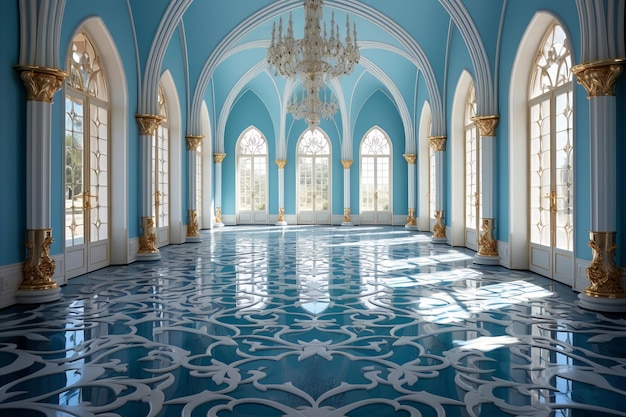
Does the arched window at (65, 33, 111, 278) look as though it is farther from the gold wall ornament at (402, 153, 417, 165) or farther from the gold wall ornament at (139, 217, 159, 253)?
the gold wall ornament at (402, 153, 417, 165)

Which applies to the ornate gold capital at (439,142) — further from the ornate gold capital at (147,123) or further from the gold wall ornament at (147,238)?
the gold wall ornament at (147,238)

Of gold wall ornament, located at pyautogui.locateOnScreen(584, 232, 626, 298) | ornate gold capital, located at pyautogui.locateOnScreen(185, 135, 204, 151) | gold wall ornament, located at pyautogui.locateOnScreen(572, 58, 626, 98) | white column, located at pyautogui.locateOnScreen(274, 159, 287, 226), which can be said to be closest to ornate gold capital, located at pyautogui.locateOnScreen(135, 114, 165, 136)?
ornate gold capital, located at pyautogui.locateOnScreen(185, 135, 204, 151)

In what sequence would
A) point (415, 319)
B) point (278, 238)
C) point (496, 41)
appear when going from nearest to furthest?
1. point (415, 319)
2. point (496, 41)
3. point (278, 238)

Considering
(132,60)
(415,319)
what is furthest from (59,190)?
(415,319)

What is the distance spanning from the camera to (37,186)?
21.4ft

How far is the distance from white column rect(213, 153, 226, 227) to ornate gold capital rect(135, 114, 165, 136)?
10140 mm

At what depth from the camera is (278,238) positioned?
15.5 metres

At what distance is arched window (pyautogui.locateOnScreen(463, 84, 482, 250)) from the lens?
11731 mm

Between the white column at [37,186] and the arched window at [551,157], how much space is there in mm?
7512

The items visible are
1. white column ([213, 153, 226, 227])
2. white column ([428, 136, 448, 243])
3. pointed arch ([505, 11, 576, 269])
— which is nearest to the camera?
pointed arch ([505, 11, 576, 269])

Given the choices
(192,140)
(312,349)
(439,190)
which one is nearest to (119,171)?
(192,140)

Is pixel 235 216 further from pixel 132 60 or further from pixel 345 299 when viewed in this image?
pixel 345 299

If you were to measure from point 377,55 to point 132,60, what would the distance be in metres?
10.1

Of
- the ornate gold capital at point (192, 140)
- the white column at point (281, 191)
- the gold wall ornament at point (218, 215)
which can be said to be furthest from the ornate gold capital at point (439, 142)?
the gold wall ornament at point (218, 215)
